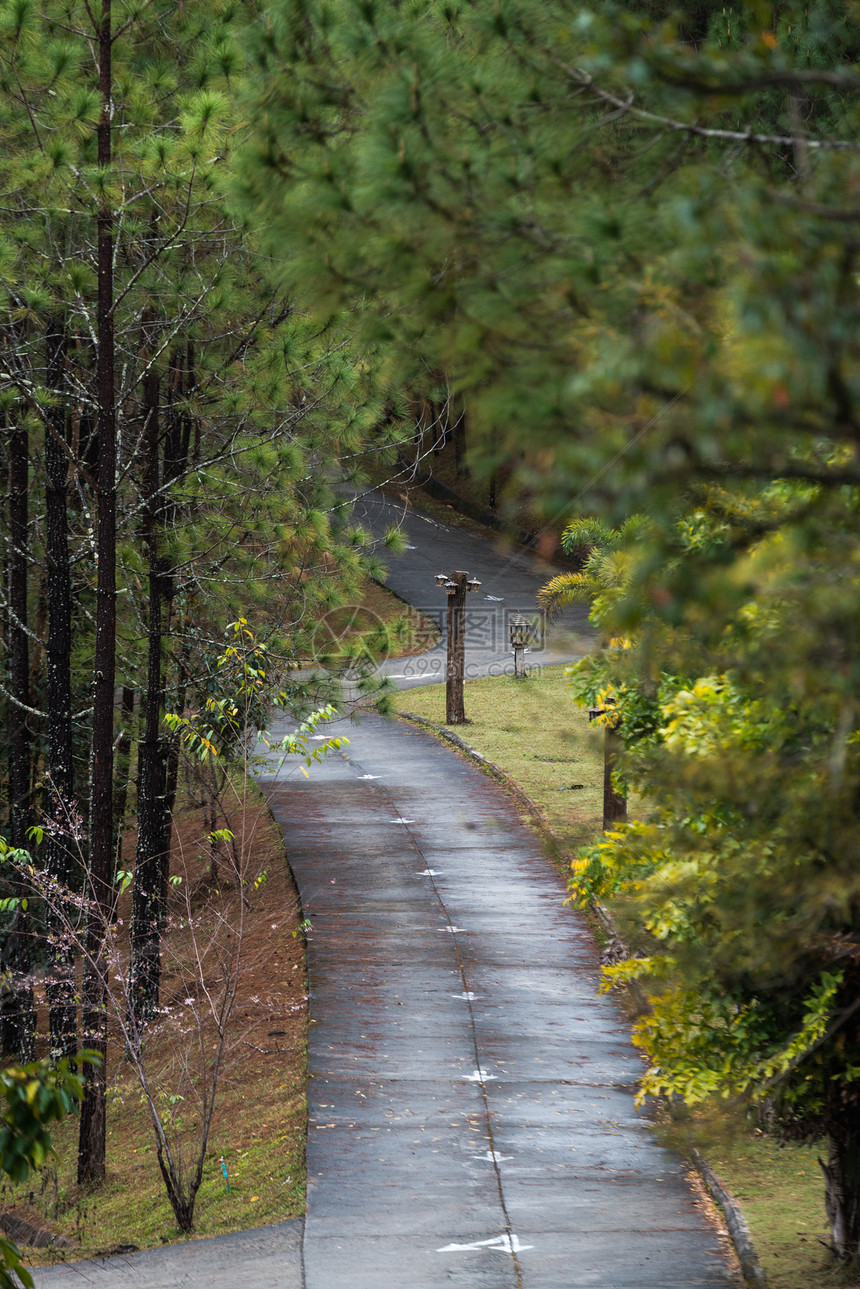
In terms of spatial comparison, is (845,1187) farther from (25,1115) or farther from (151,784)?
(151,784)

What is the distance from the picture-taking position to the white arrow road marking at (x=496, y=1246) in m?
6.97

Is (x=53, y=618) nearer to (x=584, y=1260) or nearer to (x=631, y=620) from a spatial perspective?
(x=584, y=1260)

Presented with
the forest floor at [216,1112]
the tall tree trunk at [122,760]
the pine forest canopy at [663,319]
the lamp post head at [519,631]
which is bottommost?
the forest floor at [216,1112]

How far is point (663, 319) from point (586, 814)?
14.3 meters

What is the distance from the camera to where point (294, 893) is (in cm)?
1420

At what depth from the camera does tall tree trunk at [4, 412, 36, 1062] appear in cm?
1177

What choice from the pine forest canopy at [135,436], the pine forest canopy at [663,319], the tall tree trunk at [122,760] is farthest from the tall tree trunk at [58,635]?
the pine forest canopy at [663,319]

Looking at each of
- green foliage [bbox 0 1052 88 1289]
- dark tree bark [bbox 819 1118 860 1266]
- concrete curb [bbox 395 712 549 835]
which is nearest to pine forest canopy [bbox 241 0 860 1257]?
dark tree bark [bbox 819 1118 860 1266]

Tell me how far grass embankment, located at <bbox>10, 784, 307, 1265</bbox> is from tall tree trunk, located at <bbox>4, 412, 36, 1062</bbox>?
982 millimetres

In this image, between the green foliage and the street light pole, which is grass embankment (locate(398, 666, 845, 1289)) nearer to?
the street light pole

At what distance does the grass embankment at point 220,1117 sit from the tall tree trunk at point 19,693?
0.98 meters

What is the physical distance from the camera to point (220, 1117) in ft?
33.0

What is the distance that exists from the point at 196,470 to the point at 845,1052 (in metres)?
7.06

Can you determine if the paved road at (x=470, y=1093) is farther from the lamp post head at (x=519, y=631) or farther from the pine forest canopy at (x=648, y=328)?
the lamp post head at (x=519, y=631)
